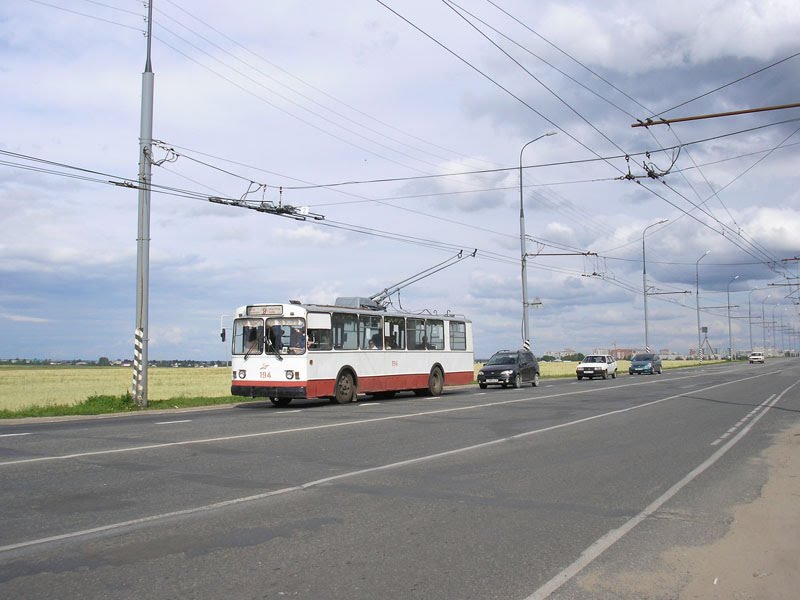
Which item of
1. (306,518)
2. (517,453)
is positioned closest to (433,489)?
(306,518)

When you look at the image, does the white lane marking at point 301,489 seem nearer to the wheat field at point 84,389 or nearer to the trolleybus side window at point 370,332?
the trolleybus side window at point 370,332

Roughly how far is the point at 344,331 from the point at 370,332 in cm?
148

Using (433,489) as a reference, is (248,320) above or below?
above

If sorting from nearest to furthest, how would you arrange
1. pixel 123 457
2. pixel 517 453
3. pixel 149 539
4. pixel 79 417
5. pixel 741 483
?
1. pixel 149 539
2. pixel 741 483
3. pixel 123 457
4. pixel 517 453
5. pixel 79 417

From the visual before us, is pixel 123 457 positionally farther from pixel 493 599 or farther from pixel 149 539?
pixel 493 599

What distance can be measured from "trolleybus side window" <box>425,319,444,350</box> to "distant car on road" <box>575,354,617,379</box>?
20.8 metres

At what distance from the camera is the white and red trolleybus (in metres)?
21.4

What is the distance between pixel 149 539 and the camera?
6.20 meters

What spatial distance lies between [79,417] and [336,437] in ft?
27.8

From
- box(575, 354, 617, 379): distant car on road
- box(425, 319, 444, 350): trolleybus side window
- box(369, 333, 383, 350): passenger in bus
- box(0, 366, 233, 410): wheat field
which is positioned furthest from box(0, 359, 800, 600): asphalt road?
box(575, 354, 617, 379): distant car on road

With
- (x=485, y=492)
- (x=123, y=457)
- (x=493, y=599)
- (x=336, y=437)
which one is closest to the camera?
(x=493, y=599)

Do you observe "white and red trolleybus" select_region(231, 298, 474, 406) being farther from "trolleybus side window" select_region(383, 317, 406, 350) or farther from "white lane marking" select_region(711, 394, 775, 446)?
"white lane marking" select_region(711, 394, 775, 446)

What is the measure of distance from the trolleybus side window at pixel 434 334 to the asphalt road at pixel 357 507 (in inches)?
481

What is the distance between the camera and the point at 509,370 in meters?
34.1
